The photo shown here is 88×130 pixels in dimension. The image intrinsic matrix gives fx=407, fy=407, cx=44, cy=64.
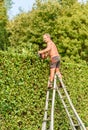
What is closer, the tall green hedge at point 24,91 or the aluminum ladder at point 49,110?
the tall green hedge at point 24,91

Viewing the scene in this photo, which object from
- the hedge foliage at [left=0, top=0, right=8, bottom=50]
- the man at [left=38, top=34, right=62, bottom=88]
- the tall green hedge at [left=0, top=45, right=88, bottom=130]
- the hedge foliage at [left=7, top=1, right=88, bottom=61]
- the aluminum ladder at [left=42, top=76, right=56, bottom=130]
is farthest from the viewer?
the hedge foliage at [left=0, top=0, right=8, bottom=50]

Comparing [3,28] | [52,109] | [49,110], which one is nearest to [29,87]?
[52,109]

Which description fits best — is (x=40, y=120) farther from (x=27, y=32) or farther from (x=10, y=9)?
(x=10, y=9)

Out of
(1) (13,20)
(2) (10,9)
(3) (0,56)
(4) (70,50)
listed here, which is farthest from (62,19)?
(3) (0,56)

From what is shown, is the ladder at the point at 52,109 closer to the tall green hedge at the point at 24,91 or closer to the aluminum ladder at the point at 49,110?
the aluminum ladder at the point at 49,110

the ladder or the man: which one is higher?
the man

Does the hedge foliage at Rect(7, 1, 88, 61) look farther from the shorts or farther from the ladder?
the shorts

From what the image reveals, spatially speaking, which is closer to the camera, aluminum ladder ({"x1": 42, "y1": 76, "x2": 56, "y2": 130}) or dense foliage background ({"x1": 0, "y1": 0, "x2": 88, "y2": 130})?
dense foliage background ({"x1": 0, "y1": 0, "x2": 88, "y2": 130})

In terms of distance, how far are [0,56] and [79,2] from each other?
1080 inches

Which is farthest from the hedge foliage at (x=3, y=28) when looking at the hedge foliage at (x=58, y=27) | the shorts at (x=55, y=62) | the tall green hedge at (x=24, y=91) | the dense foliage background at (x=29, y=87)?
the shorts at (x=55, y=62)

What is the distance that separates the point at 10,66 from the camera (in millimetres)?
9023

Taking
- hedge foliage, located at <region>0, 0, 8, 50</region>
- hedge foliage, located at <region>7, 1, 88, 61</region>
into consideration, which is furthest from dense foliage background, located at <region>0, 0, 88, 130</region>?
hedge foliage, located at <region>0, 0, 8, 50</region>

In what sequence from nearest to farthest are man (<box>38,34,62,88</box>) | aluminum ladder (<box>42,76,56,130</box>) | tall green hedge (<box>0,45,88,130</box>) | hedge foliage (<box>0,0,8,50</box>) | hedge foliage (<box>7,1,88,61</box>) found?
1. tall green hedge (<box>0,45,88,130</box>)
2. aluminum ladder (<box>42,76,56,130</box>)
3. man (<box>38,34,62,88</box>)
4. hedge foliage (<box>7,1,88,61</box>)
5. hedge foliage (<box>0,0,8,50</box>)

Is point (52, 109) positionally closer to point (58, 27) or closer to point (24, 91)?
point (24, 91)
